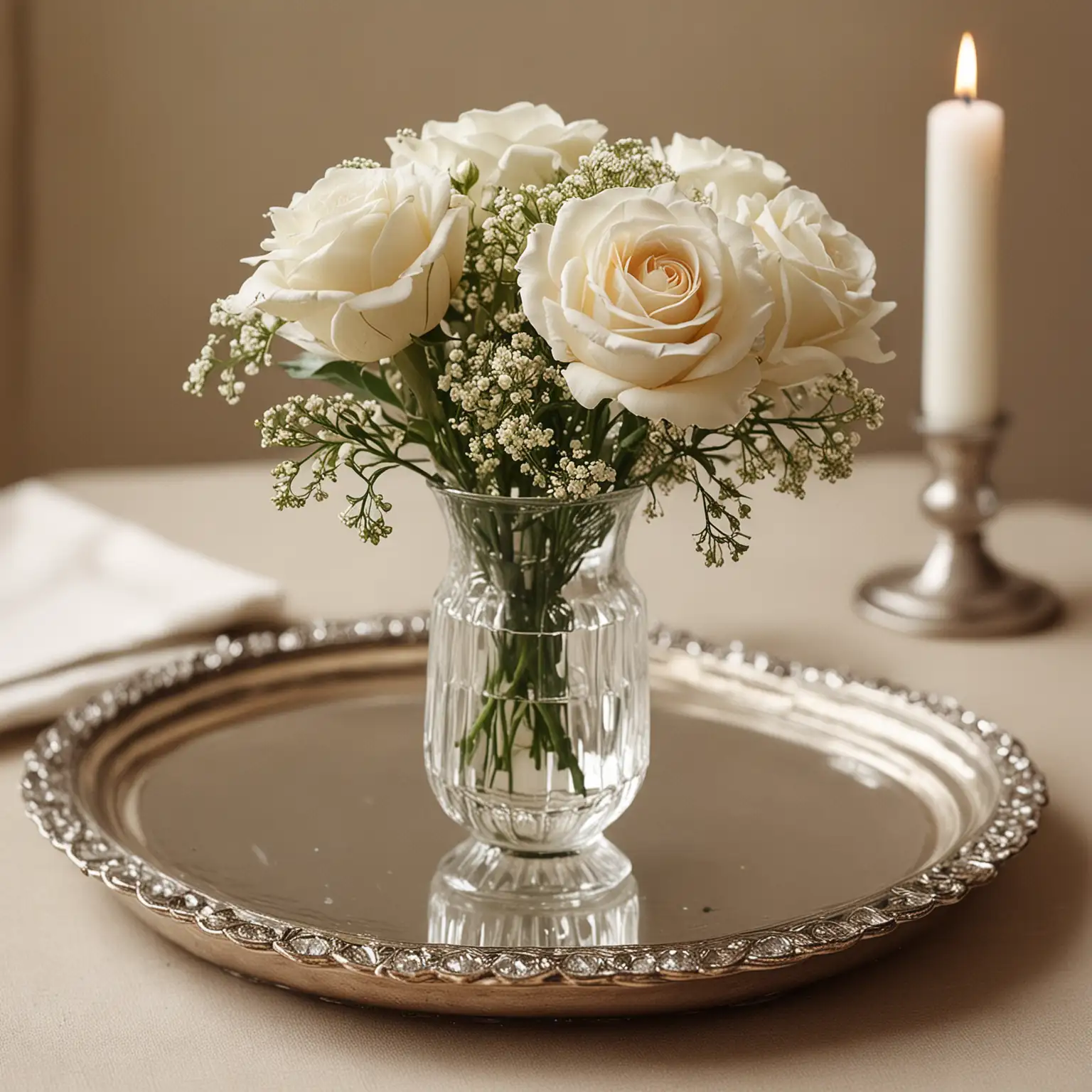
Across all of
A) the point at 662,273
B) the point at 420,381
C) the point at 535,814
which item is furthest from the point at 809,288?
the point at 535,814

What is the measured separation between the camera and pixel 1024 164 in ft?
8.34

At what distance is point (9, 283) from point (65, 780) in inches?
71.8

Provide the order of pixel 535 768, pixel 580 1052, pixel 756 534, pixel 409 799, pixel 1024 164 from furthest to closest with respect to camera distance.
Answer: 1. pixel 1024 164
2. pixel 756 534
3. pixel 409 799
4. pixel 535 768
5. pixel 580 1052

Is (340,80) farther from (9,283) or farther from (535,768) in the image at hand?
(535,768)

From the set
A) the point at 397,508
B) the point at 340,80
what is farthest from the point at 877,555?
the point at 340,80

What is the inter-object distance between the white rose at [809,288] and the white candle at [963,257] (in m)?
0.55

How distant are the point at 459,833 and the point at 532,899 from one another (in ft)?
0.31

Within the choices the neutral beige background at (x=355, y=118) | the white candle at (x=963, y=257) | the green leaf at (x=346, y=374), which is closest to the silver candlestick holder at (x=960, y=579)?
the white candle at (x=963, y=257)

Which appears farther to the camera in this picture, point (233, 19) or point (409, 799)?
point (233, 19)

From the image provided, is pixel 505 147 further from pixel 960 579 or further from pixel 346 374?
pixel 960 579

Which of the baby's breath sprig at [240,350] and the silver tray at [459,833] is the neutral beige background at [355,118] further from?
the baby's breath sprig at [240,350]

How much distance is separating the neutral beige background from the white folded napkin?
123cm

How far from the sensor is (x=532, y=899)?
0.73 meters

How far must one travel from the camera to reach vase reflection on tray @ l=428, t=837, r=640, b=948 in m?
0.69
